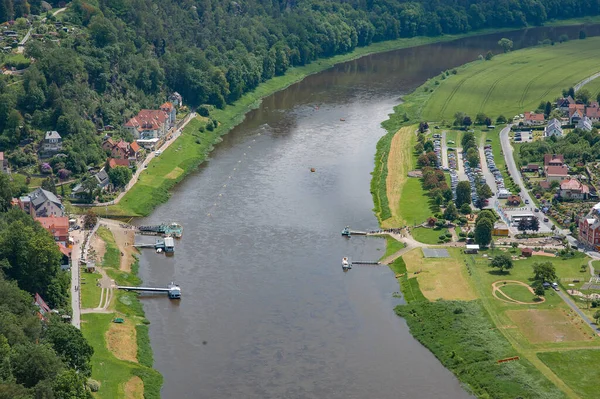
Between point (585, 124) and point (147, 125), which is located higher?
point (147, 125)

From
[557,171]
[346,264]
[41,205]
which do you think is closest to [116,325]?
[346,264]

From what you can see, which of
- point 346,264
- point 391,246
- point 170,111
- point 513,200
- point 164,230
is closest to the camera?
point 346,264

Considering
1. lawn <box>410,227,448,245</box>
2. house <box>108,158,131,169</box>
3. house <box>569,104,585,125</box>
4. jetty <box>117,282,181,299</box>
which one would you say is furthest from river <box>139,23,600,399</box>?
house <box>569,104,585,125</box>

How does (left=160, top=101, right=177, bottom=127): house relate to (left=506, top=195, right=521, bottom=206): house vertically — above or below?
above

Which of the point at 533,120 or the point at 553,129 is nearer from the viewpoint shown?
the point at 553,129

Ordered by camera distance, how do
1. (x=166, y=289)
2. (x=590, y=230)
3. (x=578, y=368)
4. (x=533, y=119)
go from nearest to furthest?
1. (x=578, y=368)
2. (x=166, y=289)
3. (x=590, y=230)
4. (x=533, y=119)

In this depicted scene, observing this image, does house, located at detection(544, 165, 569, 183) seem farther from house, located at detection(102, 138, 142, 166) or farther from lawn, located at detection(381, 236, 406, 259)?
house, located at detection(102, 138, 142, 166)

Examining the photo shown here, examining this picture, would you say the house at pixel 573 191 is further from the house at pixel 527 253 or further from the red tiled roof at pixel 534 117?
the red tiled roof at pixel 534 117

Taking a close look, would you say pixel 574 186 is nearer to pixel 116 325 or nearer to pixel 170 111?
pixel 116 325
